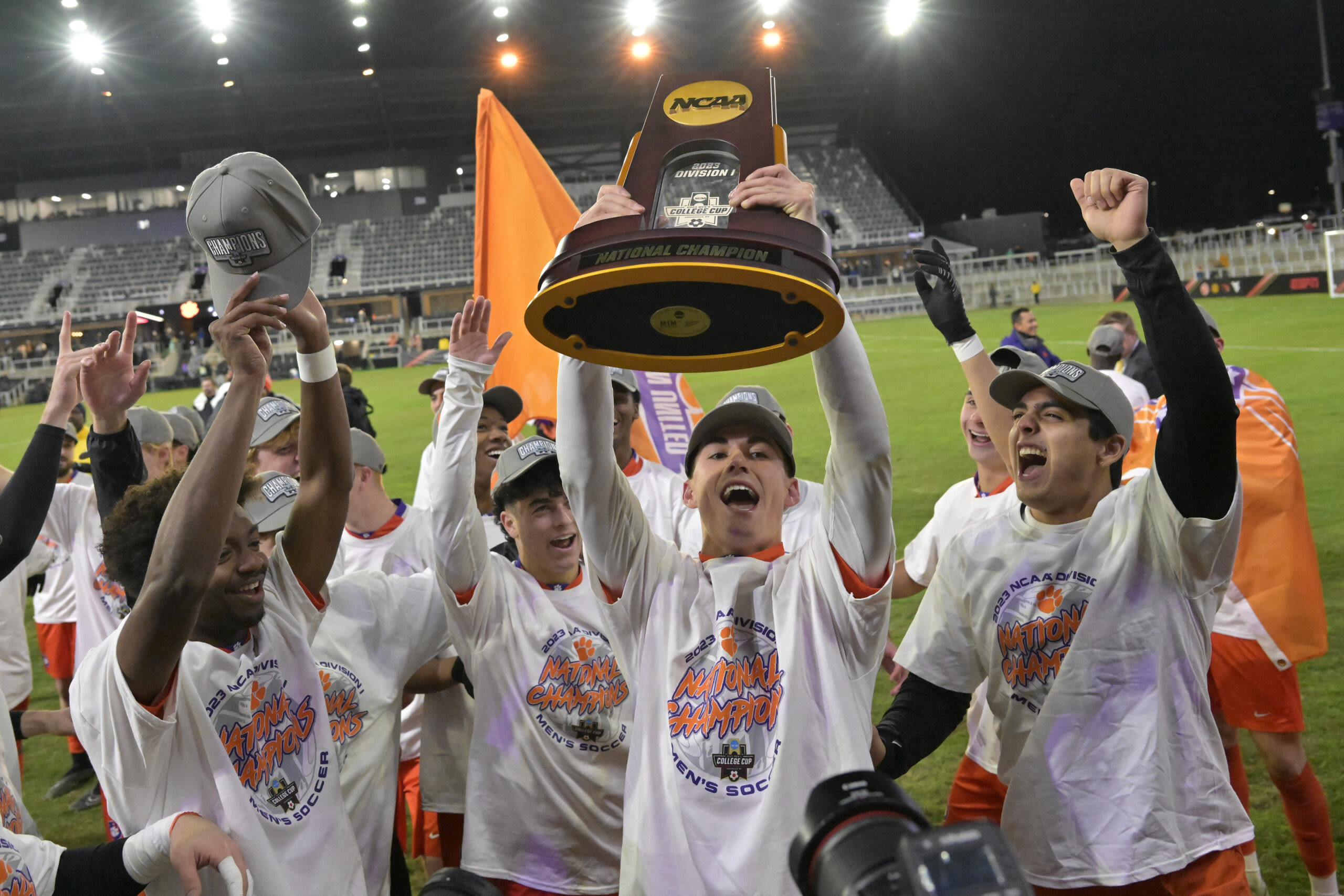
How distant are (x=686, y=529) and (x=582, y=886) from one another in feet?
7.23

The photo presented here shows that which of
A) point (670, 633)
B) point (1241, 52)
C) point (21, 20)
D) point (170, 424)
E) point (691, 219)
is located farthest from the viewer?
point (1241, 52)

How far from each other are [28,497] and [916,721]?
2583mm

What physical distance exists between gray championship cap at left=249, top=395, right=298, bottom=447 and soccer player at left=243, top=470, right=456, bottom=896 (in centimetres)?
119

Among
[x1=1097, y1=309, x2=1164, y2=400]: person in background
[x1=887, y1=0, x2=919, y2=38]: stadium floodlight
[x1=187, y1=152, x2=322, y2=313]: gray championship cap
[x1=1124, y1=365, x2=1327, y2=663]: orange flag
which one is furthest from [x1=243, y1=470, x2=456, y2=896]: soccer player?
[x1=887, y1=0, x2=919, y2=38]: stadium floodlight

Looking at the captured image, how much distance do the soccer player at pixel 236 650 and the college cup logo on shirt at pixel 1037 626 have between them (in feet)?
5.89

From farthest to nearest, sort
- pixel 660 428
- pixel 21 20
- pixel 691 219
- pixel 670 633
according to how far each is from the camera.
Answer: pixel 21 20
pixel 660 428
pixel 670 633
pixel 691 219

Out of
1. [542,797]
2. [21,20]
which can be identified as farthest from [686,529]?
[21,20]

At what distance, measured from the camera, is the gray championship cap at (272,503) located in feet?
10.2

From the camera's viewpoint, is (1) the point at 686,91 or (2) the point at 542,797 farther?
(2) the point at 542,797

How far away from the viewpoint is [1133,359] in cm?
782

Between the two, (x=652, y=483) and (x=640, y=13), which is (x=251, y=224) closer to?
(x=652, y=483)

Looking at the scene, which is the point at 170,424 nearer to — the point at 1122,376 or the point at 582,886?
the point at 582,886

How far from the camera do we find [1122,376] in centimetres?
561

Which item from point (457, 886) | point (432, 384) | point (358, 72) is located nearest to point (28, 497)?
point (457, 886)
